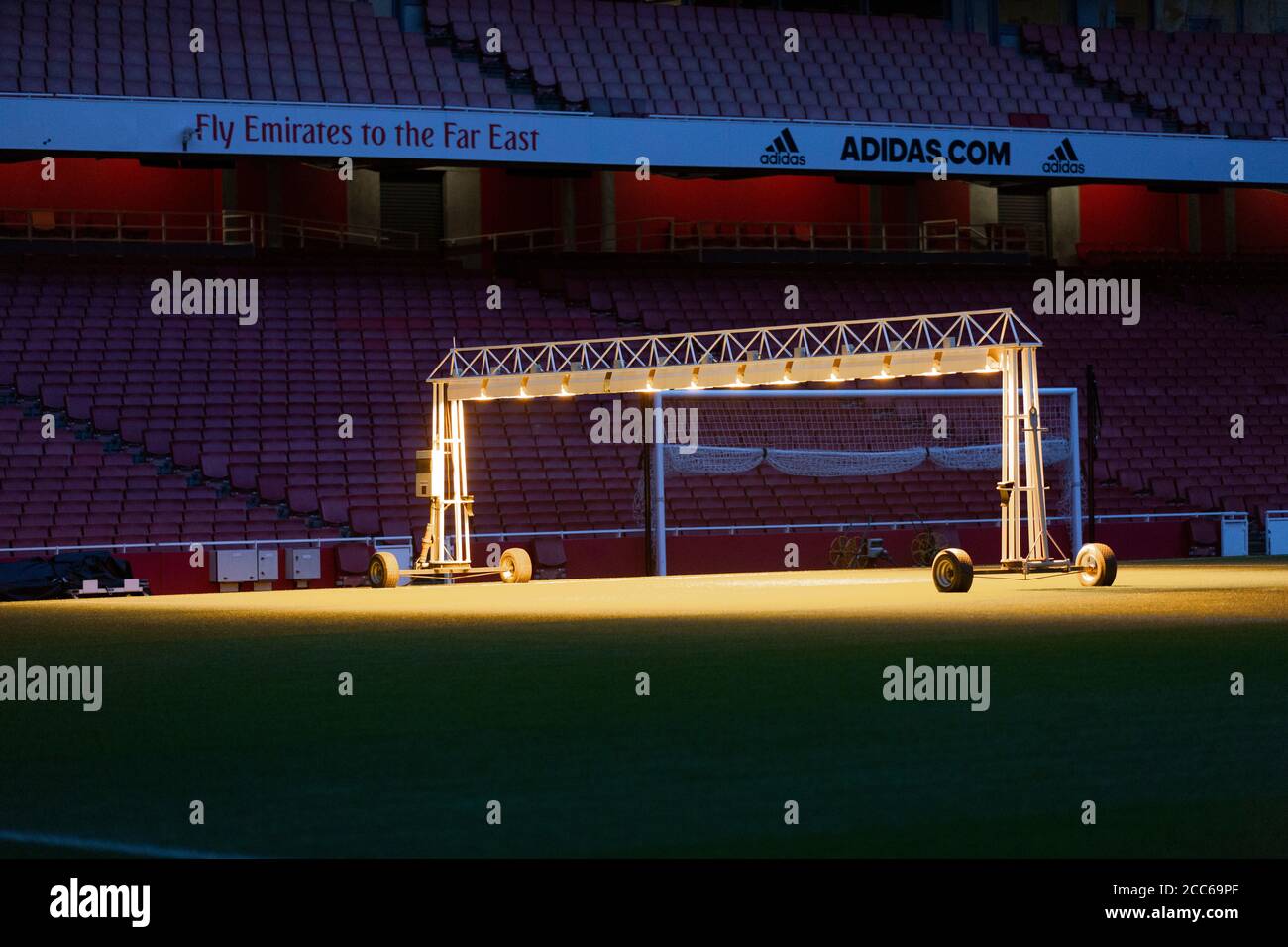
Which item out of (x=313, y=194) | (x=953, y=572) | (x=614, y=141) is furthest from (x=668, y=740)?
(x=313, y=194)

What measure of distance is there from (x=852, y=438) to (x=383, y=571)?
1089cm

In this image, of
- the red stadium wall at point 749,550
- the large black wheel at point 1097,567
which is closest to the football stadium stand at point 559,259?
the red stadium wall at point 749,550

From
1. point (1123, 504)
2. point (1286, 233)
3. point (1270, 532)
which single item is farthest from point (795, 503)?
Result: point (1286, 233)

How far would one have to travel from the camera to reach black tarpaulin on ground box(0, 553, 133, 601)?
86.4 ft

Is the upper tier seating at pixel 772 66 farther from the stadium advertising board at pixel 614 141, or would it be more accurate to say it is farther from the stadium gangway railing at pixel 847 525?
the stadium gangway railing at pixel 847 525

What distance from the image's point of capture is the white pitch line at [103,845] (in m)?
6.71

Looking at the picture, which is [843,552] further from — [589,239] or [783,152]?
[589,239]

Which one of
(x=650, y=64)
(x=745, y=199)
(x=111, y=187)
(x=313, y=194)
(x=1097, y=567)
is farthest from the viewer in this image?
(x=745, y=199)

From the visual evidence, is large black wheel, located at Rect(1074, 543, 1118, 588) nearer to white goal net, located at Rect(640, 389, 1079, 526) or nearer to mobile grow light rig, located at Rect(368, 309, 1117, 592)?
mobile grow light rig, located at Rect(368, 309, 1117, 592)

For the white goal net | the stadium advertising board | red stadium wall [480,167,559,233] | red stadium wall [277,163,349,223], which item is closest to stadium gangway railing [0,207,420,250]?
red stadium wall [277,163,349,223]

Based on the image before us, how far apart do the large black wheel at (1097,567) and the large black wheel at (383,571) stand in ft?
34.1

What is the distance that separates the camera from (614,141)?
1499 inches

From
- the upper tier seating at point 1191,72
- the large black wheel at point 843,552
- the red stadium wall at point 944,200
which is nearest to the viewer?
the large black wheel at point 843,552

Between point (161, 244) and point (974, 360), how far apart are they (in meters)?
19.6
